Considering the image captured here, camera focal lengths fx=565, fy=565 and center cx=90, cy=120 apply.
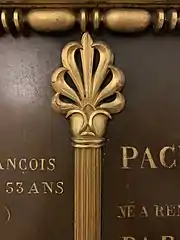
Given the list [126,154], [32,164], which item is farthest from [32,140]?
[126,154]

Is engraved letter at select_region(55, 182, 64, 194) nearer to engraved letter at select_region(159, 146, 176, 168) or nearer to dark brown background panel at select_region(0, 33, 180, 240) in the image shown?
dark brown background panel at select_region(0, 33, 180, 240)

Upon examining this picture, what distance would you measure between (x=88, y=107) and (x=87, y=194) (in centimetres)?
15

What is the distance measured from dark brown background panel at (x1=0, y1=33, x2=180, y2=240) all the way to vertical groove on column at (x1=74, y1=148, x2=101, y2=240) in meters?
0.02

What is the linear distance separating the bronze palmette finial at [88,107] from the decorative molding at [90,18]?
0.14 feet

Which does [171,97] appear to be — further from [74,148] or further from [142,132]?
[74,148]

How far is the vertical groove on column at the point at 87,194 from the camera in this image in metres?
0.95

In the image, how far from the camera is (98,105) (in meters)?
0.96

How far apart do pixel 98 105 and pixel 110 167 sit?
11cm

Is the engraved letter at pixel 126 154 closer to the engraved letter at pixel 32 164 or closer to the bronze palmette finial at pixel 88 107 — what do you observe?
the bronze palmette finial at pixel 88 107

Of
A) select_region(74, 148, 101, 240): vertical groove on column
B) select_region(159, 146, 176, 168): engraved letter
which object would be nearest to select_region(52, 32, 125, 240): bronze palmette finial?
select_region(74, 148, 101, 240): vertical groove on column

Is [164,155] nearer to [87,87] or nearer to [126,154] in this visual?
[126,154]

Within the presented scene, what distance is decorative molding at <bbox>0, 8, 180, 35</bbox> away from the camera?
910mm

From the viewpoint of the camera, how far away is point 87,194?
3.12 feet

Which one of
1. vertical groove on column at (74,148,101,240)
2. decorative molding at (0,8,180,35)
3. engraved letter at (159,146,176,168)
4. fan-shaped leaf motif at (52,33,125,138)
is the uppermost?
decorative molding at (0,8,180,35)
